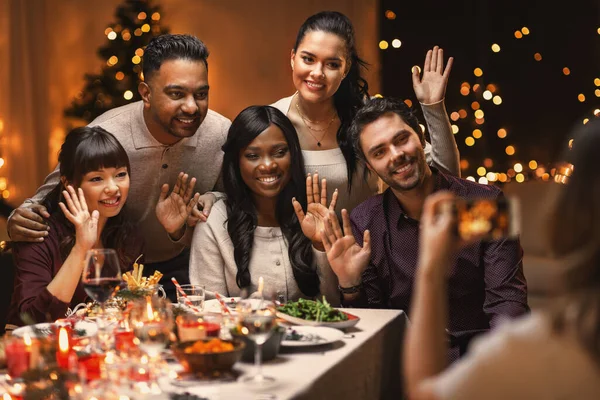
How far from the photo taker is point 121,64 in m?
5.93

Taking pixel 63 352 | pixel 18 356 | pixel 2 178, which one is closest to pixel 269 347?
pixel 63 352

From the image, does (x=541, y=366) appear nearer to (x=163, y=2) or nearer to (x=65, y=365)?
(x=65, y=365)

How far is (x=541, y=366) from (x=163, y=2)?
6.13 m

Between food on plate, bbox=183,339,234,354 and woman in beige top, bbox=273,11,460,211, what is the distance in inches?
66.8

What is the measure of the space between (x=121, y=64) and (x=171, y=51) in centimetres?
262

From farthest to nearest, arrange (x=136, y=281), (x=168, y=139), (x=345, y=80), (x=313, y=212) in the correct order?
1. (x=345, y=80)
2. (x=168, y=139)
3. (x=313, y=212)
4. (x=136, y=281)

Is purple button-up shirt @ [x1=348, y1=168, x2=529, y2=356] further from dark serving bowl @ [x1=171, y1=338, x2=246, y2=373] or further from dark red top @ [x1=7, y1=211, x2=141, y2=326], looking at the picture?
dark serving bowl @ [x1=171, y1=338, x2=246, y2=373]

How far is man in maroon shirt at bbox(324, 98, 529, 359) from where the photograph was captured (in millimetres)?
2965

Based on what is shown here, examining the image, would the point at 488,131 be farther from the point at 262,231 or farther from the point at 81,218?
the point at 81,218

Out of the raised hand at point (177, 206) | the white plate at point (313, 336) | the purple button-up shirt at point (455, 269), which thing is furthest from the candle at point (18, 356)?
the raised hand at point (177, 206)

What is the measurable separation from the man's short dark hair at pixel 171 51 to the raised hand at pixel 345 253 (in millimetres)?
1025

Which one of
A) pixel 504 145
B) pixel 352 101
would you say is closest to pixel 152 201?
pixel 352 101

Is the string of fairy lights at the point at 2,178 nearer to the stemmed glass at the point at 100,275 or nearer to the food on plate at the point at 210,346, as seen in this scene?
the stemmed glass at the point at 100,275

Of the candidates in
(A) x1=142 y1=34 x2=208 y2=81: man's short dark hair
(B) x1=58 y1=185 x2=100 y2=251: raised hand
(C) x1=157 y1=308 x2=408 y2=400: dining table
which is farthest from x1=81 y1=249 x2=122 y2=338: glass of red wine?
(A) x1=142 y1=34 x2=208 y2=81: man's short dark hair
